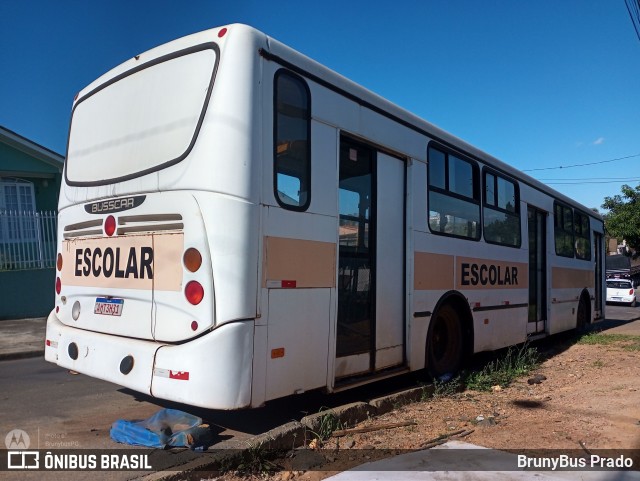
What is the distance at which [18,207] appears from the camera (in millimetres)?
16031

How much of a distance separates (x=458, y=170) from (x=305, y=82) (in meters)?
3.27

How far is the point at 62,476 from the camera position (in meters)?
3.88

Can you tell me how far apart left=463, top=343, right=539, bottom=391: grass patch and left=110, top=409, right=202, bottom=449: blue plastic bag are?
3.76 metres

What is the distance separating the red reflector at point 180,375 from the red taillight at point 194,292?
0.51 meters

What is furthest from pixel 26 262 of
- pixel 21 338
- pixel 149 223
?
pixel 149 223

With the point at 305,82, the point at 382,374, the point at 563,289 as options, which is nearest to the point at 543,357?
the point at 563,289

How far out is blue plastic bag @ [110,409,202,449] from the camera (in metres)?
4.25

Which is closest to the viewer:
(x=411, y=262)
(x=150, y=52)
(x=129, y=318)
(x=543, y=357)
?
(x=129, y=318)

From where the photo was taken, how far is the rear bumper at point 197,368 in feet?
12.6

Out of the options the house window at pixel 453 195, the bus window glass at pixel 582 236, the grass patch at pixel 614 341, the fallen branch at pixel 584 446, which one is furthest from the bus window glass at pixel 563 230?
the fallen branch at pixel 584 446

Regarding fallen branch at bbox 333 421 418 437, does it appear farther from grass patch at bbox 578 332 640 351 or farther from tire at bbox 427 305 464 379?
grass patch at bbox 578 332 640 351

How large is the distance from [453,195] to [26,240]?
34.9ft

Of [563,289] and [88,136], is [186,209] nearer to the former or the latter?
[88,136]

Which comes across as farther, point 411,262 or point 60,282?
point 411,262
